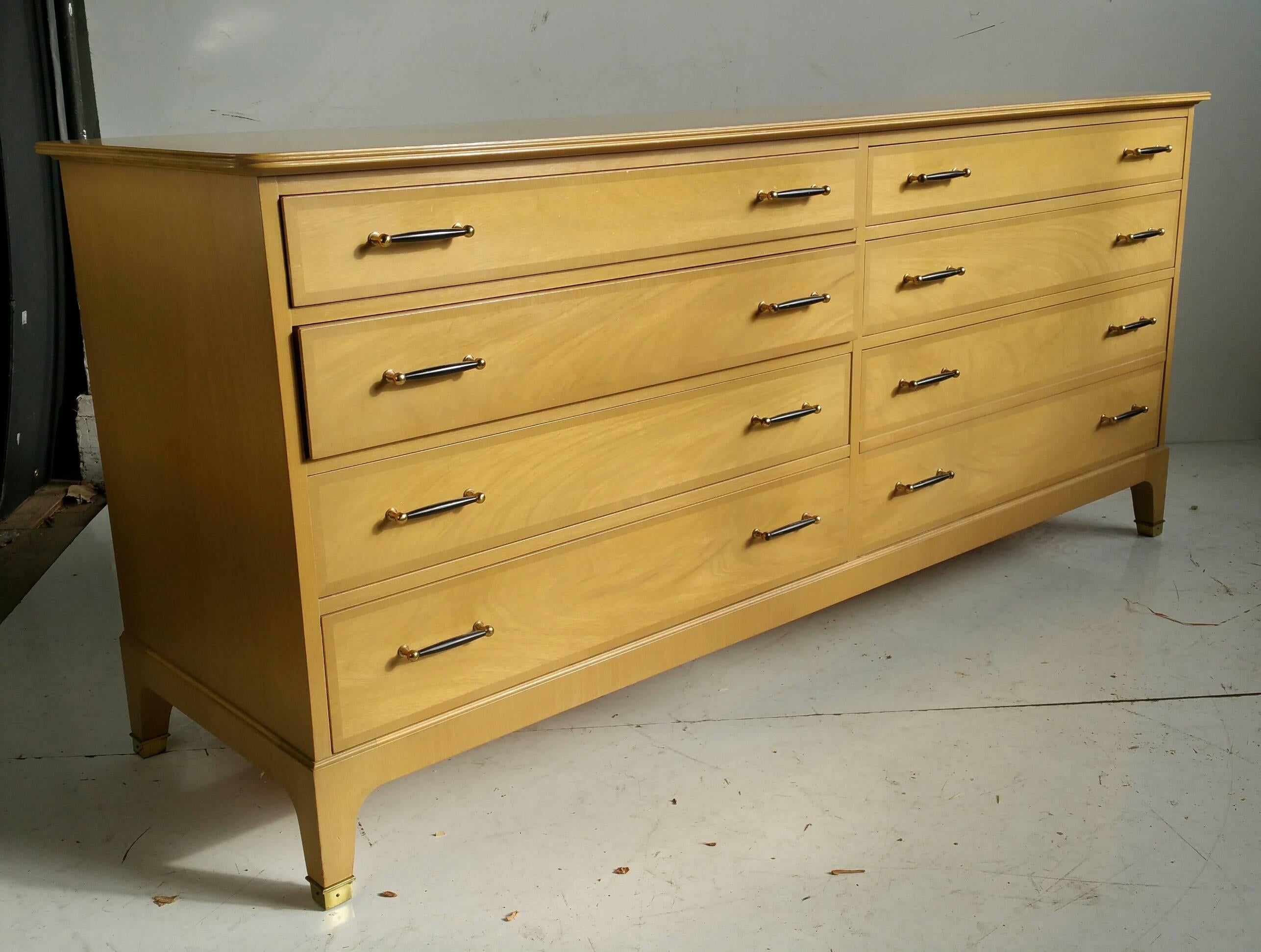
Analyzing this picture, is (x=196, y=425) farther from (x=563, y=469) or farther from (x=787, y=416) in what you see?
(x=787, y=416)

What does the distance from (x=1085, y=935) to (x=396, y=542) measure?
1121 mm

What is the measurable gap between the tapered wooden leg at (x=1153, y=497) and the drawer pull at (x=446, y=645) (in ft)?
6.54

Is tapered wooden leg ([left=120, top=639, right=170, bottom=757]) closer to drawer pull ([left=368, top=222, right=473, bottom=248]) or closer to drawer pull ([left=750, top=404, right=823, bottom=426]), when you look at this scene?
drawer pull ([left=368, top=222, right=473, bottom=248])

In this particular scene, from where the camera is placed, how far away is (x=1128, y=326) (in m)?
2.94

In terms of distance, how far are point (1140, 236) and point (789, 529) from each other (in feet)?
4.09

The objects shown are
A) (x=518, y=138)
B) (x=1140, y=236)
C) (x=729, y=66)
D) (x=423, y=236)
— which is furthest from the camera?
(x=729, y=66)

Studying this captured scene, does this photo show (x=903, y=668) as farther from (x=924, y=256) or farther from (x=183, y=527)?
(x=183, y=527)

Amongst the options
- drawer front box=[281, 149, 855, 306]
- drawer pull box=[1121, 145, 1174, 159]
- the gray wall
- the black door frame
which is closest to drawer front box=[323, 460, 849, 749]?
drawer front box=[281, 149, 855, 306]

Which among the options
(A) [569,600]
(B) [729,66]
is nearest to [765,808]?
(A) [569,600]

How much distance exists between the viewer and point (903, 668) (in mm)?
2518

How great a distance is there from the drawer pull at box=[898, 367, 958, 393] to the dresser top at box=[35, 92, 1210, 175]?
50 centimetres

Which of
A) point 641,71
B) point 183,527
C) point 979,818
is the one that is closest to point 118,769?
point 183,527

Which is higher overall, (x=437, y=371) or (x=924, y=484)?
→ (x=437, y=371)

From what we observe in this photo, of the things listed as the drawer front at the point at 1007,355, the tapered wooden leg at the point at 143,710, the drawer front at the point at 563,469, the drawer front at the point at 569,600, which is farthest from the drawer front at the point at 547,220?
the tapered wooden leg at the point at 143,710
